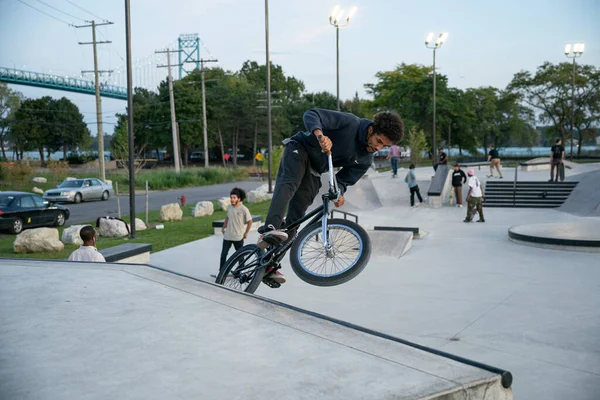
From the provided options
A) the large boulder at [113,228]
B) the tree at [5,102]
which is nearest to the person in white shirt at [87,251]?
the large boulder at [113,228]

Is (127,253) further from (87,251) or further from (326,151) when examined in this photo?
(326,151)

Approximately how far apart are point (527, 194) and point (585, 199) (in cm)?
315

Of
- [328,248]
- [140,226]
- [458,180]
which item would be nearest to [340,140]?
[328,248]

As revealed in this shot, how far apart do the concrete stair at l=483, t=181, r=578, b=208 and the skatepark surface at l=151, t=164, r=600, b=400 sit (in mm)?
10785

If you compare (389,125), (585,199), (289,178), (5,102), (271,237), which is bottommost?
(585,199)

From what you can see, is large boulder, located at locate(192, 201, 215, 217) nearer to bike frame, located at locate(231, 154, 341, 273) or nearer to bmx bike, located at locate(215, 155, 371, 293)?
bike frame, located at locate(231, 154, 341, 273)

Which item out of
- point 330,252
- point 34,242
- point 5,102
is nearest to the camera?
point 330,252

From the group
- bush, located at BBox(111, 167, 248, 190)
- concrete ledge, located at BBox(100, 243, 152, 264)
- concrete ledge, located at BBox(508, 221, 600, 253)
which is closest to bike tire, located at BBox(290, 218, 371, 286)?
concrete ledge, located at BBox(100, 243, 152, 264)

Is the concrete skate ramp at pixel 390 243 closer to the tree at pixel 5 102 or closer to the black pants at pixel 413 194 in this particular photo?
the black pants at pixel 413 194

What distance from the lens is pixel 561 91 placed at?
61250mm

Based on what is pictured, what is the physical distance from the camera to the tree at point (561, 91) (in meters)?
59.0

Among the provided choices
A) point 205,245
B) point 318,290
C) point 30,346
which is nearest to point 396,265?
point 318,290

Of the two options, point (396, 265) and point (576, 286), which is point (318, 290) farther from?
point (576, 286)

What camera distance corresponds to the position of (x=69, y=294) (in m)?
4.54
